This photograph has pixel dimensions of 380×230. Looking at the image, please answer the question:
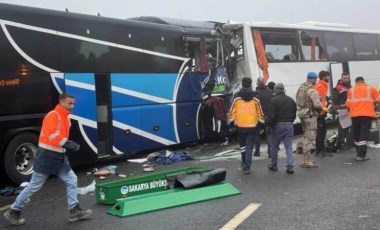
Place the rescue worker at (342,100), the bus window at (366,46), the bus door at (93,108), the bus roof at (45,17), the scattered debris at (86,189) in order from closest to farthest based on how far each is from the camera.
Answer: the scattered debris at (86,189), the bus roof at (45,17), the bus door at (93,108), the rescue worker at (342,100), the bus window at (366,46)

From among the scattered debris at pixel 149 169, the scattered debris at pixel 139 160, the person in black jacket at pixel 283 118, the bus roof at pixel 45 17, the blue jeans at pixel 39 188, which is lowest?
the scattered debris at pixel 139 160

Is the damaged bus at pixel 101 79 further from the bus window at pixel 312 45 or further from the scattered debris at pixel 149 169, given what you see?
the bus window at pixel 312 45

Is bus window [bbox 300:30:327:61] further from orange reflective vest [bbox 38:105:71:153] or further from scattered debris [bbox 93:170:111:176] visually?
orange reflective vest [bbox 38:105:71:153]

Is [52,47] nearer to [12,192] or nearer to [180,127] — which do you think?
[12,192]

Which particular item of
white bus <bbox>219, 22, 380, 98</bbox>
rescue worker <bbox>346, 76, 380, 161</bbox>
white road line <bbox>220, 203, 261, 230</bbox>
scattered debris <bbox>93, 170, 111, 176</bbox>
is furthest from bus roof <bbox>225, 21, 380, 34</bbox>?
white road line <bbox>220, 203, 261, 230</bbox>

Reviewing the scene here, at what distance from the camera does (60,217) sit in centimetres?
653

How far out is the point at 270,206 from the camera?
262 inches

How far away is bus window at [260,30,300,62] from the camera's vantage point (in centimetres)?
1445

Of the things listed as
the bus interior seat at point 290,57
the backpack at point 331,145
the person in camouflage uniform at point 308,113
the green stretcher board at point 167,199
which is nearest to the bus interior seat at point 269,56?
the bus interior seat at point 290,57

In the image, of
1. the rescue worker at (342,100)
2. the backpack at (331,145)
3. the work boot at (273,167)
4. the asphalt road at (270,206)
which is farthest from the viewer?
the rescue worker at (342,100)

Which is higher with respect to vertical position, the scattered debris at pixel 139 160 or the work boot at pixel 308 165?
the work boot at pixel 308 165

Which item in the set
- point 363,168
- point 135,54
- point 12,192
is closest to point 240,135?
point 363,168

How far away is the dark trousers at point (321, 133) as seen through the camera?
11.0m

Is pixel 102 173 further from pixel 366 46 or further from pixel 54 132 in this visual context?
pixel 366 46
